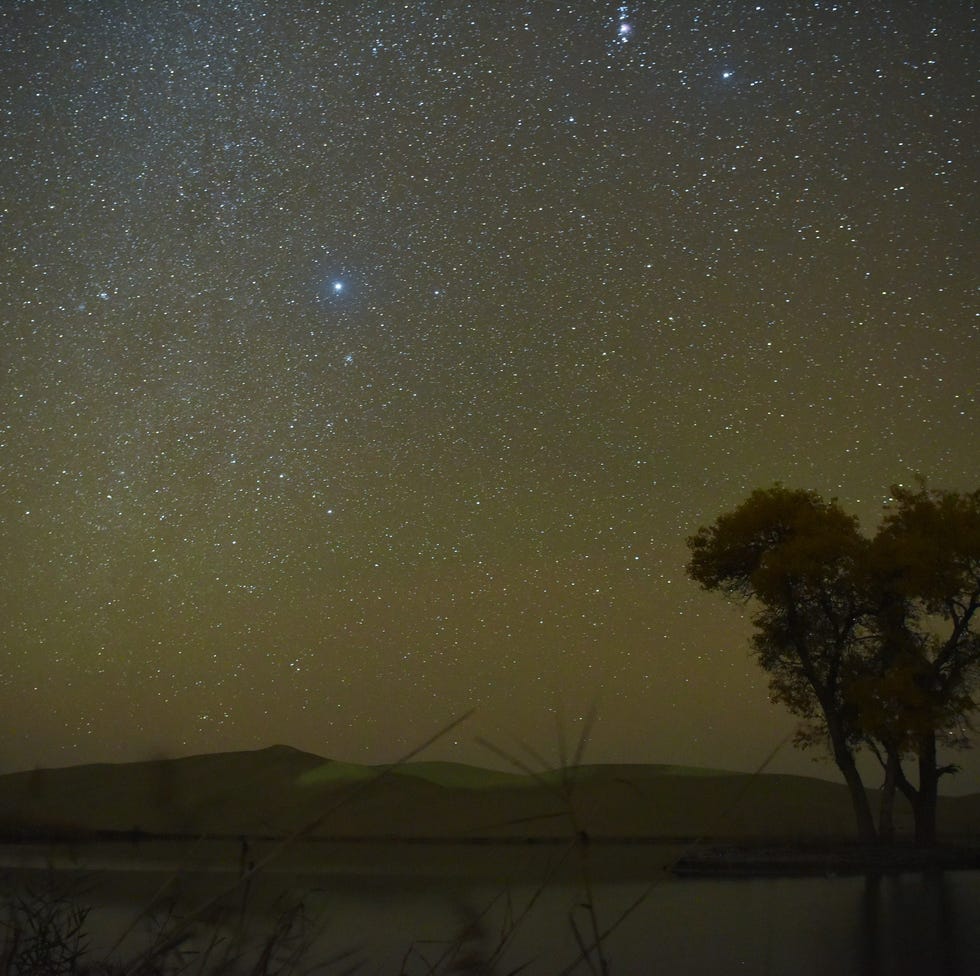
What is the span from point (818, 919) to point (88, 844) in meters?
6.21

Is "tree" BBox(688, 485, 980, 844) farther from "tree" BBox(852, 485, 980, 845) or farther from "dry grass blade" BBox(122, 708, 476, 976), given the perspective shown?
"dry grass blade" BBox(122, 708, 476, 976)

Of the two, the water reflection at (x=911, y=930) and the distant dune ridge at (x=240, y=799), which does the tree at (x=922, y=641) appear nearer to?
the water reflection at (x=911, y=930)

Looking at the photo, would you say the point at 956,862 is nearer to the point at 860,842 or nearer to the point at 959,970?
the point at 860,842

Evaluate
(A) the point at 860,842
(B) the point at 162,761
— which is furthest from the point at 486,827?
(A) the point at 860,842

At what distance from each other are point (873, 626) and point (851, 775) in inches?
91.4

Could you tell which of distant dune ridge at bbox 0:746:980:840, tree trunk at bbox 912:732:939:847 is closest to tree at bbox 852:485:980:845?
tree trunk at bbox 912:732:939:847

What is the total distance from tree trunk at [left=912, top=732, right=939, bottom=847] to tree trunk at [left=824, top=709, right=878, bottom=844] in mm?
672

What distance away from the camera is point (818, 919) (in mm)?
7363

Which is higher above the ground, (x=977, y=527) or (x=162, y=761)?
(x=977, y=527)

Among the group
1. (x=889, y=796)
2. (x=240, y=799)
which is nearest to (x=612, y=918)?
(x=240, y=799)

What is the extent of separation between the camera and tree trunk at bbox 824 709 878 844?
17.2 meters

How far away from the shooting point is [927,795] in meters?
17.4

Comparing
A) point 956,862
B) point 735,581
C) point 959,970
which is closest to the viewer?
point 959,970

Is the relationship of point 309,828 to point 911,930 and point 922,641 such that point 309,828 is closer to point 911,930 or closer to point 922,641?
point 911,930
